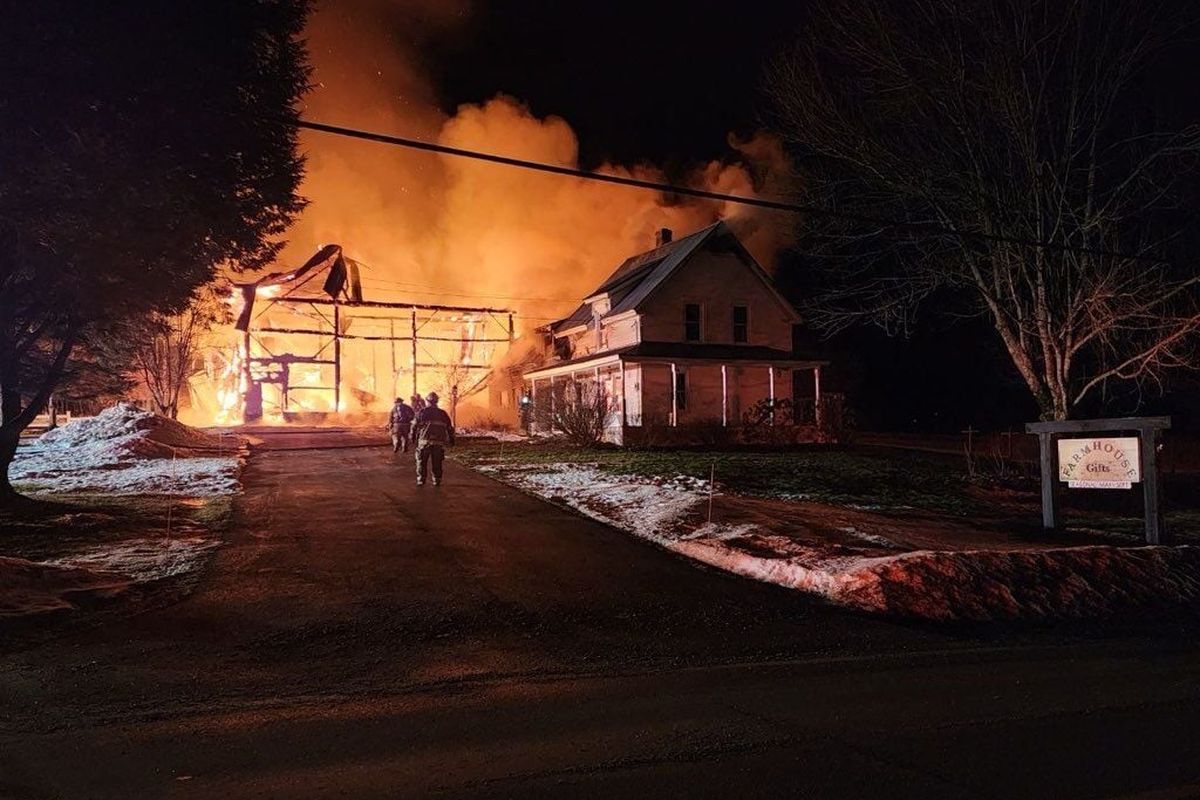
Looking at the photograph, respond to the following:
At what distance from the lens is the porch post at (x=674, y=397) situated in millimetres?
28641

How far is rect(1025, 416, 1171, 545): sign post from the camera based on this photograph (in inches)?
439

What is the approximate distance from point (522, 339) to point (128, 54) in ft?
111

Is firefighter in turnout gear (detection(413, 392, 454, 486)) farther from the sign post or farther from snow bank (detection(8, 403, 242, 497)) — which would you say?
the sign post

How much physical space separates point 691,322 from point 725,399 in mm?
3410

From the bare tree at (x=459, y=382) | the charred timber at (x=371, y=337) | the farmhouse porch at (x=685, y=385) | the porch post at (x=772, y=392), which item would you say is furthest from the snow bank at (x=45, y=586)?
the charred timber at (x=371, y=337)

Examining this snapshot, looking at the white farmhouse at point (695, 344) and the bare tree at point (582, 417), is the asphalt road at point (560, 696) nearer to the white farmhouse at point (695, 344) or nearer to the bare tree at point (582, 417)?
the bare tree at point (582, 417)


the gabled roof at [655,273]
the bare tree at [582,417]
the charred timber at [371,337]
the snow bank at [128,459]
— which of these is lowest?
the snow bank at [128,459]

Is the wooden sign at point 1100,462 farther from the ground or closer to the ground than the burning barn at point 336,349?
closer to the ground

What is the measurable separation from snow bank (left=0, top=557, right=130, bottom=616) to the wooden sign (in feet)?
39.0

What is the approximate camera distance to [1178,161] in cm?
1642

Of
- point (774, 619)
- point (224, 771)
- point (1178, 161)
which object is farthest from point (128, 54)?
point (1178, 161)

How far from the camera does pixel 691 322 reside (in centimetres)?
3097

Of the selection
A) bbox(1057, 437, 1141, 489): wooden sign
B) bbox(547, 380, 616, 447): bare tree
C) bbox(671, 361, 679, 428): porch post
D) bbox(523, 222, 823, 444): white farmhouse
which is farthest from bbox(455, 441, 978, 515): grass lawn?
bbox(523, 222, 823, 444): white farmhouse

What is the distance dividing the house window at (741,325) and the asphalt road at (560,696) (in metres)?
23.0
